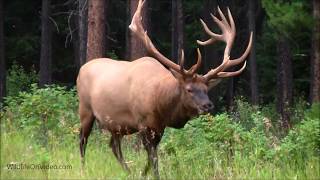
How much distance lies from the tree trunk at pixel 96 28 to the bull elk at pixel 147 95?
4260mm

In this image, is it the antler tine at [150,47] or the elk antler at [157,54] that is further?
the antler tine at [150,47]

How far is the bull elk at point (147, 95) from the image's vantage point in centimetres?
861

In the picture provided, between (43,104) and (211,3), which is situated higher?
(211,3)

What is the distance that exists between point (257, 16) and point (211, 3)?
3.19 metres

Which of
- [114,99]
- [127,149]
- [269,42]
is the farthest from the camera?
[269,42]

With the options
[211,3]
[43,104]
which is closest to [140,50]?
[43,104]

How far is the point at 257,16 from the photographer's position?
98.3 feet

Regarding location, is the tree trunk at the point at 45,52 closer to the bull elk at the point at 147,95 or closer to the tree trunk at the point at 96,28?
the tree trunk at the point at 96,28

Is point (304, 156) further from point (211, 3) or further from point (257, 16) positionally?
point (257, 16)

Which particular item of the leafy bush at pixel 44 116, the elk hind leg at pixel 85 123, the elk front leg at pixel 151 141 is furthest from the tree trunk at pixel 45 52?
the elk front leg at pixel 151 141

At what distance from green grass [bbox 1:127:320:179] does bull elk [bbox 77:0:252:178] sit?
9.7 inches

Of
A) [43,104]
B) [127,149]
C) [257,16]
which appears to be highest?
[257,16]

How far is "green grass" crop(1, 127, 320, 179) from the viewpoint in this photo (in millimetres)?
7793

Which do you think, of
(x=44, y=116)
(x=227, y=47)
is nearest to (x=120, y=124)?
(x=227, y=47)
